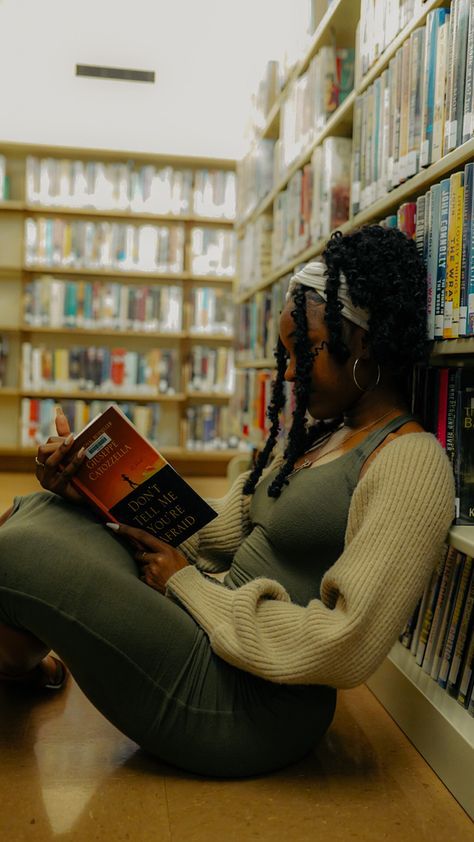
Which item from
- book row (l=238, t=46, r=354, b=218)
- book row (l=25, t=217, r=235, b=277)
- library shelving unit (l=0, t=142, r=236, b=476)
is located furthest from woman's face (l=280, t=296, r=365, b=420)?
book row (l=25, t=217, r=235, b=277)

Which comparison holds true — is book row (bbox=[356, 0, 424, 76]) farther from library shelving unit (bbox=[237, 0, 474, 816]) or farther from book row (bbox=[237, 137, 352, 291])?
book row (bbox=[237, 137, 352, 291])

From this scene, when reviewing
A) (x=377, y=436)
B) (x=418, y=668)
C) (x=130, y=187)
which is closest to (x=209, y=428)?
(x=130, y=187)

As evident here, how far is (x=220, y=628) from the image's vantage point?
45.5 inches

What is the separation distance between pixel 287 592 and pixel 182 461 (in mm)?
3892

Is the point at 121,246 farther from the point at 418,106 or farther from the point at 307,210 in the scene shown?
the point at 418,106

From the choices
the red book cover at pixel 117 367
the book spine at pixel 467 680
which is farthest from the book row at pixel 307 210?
the red book cover at pixel 117 367

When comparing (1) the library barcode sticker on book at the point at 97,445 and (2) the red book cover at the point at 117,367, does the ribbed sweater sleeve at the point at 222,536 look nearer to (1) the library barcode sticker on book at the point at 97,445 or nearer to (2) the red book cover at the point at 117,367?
(1) the library barcode sticker on book at the point at 97,445

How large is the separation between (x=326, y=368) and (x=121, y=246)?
3.90 meters

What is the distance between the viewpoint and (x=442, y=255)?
1.25 metres

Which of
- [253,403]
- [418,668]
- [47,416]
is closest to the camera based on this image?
[418,668]

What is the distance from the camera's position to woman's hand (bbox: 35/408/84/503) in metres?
1.34

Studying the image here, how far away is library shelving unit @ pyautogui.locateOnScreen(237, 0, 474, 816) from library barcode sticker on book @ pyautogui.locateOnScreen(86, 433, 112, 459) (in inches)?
21.8

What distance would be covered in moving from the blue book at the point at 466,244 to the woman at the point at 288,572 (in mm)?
91

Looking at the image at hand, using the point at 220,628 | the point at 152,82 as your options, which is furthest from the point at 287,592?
the point at 152,82
